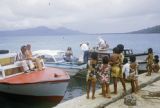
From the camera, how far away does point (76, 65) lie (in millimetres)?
21359

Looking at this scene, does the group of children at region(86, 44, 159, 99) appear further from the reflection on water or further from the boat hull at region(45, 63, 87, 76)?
the boat hull at region(45, 63, 87, 76)

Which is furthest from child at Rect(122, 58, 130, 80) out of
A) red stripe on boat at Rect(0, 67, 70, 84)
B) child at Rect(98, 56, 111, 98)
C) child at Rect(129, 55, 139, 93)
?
red stripe on boat at Rect(0, 67, 70, 84)

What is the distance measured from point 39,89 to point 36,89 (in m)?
0.13

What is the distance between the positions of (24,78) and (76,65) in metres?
7.29

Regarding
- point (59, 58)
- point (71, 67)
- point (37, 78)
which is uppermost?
point (59, 58)

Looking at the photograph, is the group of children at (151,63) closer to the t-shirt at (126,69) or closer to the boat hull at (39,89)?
the t-shirt at (126,69)

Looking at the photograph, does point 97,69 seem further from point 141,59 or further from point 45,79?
point 141,59

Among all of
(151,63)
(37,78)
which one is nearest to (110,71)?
(151,63)

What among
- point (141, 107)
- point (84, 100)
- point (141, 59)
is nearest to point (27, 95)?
point (84, 100)

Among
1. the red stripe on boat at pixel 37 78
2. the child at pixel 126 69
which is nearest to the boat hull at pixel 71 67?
the red stripe on boat at pixel 37 78

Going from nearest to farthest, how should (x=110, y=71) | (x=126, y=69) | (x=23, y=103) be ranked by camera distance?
(x=110, y=71) → (x=126, y=69) → (x=23, y=103)

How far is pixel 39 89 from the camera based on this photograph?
14.3 metres

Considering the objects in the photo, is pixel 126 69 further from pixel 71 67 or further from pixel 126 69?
pixel 71 67

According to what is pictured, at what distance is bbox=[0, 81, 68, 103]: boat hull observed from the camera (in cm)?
1409
